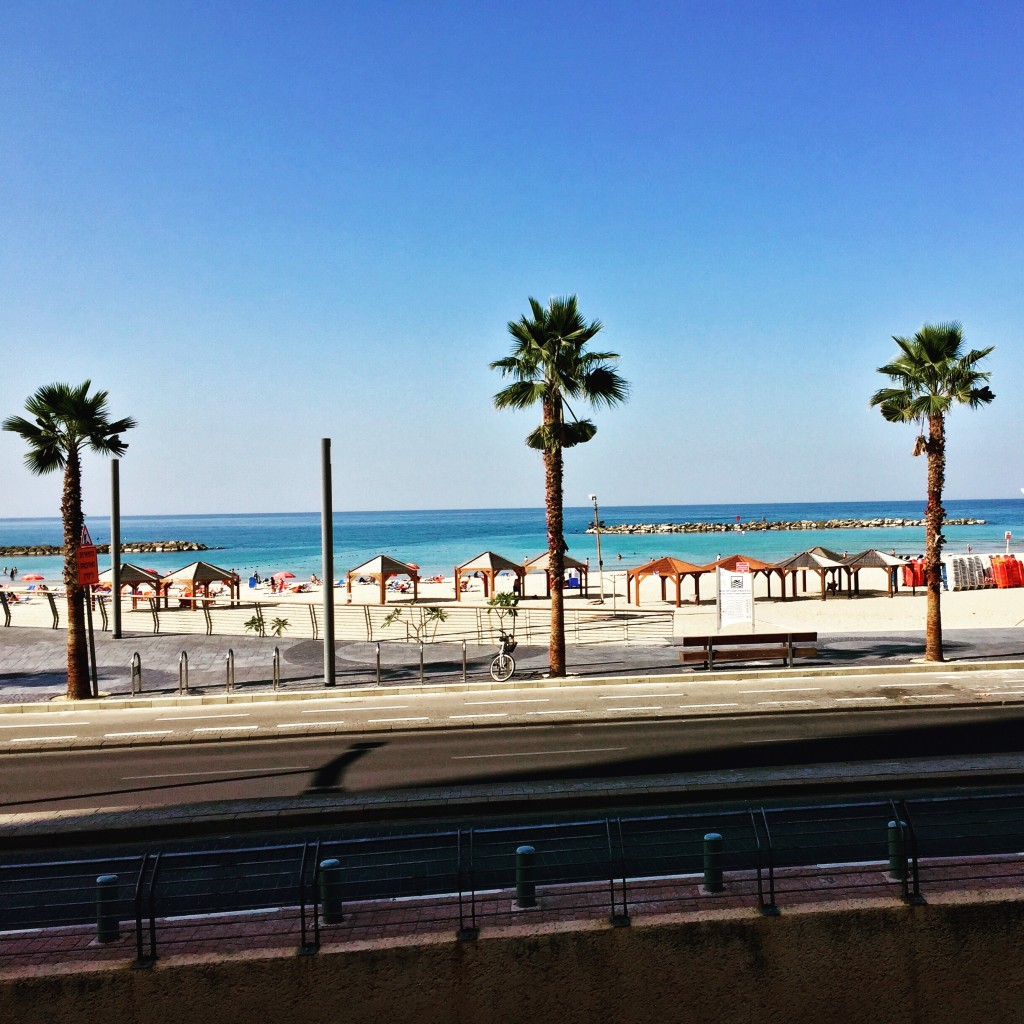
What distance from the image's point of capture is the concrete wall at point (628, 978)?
648 centimetres

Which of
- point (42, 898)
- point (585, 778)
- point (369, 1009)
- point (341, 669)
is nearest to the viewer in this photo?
point (369, 1009)

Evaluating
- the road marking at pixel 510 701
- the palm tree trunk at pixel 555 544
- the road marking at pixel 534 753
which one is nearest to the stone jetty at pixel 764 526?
the palm tree trunk at pixel 555 544

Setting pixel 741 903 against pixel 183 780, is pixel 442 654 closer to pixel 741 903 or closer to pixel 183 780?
pixel 183 780

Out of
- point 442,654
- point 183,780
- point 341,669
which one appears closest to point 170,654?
point 341,669

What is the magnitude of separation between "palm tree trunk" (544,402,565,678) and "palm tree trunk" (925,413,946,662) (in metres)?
10.1

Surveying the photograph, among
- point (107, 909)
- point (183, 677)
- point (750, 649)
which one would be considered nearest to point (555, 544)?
point (750, 649)

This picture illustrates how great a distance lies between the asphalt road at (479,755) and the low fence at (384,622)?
13.0 m

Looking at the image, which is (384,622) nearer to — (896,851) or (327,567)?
(327,567)

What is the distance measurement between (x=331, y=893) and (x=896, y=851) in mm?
4800

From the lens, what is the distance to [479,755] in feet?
49.6

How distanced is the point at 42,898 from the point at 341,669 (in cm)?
1613

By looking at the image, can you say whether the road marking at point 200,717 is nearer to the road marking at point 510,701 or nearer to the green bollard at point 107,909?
the road marking at point 510,701

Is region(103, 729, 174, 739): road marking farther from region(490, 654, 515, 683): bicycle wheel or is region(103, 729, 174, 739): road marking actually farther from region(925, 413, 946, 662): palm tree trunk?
region(925, 413, 946, 662): palm tree trunk

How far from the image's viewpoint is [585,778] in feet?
43.7
